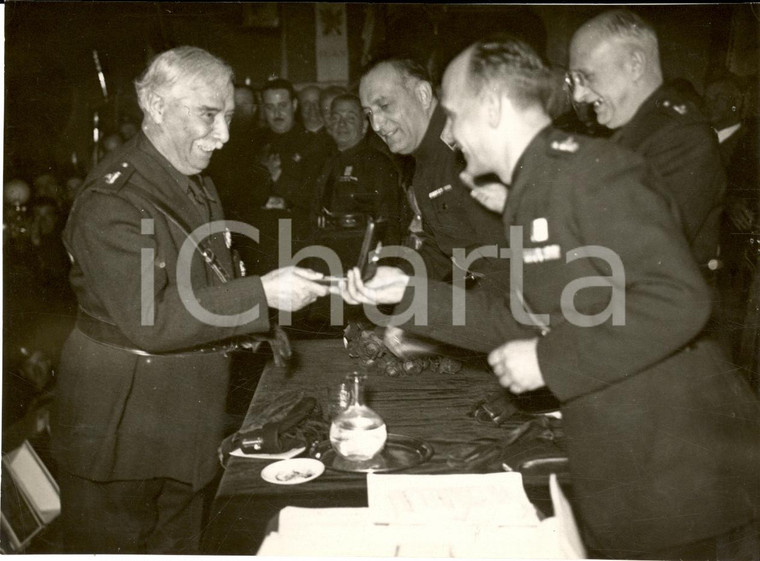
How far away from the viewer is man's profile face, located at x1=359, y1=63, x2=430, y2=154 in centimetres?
179

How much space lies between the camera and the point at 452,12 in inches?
60.4

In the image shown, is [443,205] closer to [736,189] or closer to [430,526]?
[736,189]

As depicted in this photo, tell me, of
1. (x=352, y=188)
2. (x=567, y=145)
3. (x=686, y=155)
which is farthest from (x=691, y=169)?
(x=352, y=188)

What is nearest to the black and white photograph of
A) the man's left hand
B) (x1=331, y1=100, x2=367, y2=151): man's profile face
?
the man's left hand

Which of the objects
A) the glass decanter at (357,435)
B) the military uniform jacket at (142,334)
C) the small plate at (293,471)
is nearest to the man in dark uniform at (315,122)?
the military uniform jacket at (142,334)

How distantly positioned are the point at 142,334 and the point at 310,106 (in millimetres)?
972

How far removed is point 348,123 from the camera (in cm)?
209

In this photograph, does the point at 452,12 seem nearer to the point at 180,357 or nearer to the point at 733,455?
the point at 180,357

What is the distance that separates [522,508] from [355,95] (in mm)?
1412

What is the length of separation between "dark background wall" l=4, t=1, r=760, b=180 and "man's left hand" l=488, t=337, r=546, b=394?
693 mm

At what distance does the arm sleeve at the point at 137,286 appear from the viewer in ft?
4.56

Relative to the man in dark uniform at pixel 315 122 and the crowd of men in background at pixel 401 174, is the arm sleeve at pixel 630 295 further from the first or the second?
the man in dark uniform at pixel 315 122

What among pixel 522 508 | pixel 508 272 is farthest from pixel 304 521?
pixel 508 272

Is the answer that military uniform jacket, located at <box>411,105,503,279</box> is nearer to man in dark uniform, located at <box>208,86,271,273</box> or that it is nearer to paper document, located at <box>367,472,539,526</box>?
man in dark uniform, located at <box>208,86,271,273</box>
